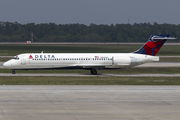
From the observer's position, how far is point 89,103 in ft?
74.6

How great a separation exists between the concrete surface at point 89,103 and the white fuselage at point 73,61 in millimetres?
16152

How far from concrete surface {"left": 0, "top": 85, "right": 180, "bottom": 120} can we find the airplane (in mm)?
16166

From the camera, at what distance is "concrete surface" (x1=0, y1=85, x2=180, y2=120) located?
18.8m

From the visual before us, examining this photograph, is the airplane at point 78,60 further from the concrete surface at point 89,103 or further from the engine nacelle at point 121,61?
the concrete surface at point 89,103

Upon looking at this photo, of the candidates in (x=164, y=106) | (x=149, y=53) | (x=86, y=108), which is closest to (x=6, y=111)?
(x=86, y=108)

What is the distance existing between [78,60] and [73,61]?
75cm

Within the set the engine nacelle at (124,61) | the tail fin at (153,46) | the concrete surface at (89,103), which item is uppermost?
the tail fin at (153,46)

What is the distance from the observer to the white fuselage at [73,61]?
46.4 meters

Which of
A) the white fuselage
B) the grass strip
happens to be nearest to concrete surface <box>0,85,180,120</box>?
the grass strip

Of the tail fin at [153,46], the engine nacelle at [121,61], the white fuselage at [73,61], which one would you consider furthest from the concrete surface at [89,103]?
the tail fin at [153,46]

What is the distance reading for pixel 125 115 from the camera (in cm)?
1905

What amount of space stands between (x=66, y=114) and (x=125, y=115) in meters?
3.43

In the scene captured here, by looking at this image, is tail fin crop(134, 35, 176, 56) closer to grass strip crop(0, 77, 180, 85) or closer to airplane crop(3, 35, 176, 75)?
airplane crop(3, 35, 176, 75)

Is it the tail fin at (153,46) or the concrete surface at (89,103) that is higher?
the tail fin at (153,46)
